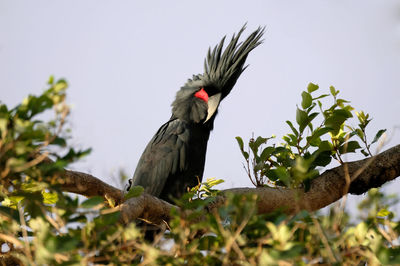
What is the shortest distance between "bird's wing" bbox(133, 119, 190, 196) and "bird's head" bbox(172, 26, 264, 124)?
232 mm

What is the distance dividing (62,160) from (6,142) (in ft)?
0.64

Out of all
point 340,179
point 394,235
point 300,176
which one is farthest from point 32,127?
point 340,179

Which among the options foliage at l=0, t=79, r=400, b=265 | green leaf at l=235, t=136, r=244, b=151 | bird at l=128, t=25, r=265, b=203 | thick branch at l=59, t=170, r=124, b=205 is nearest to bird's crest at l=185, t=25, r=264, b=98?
bird at l=128, t=25, r=265, b=203

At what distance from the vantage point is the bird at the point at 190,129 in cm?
471

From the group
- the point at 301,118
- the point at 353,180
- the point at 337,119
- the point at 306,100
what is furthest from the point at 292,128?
→ the point at 353,180

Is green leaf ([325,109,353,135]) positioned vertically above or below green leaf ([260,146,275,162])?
above

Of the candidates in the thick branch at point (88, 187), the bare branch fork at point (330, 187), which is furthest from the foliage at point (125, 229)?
the bare branch fork at point (330, 187)

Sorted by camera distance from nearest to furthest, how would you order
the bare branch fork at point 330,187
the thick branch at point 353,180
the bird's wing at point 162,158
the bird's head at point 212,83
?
the bare branch fork at point 330,187
the thick branch at point 353,180
the bird's wing at point 162,158
the bird's head at point 212,83

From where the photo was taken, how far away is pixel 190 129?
4957 millimetres

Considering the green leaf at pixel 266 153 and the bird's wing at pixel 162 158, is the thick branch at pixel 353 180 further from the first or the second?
the bird's wing at pixel 162 158

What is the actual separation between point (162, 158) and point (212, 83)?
1096mm

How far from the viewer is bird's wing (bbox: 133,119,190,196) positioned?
15.3ft

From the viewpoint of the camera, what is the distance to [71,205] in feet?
5.46

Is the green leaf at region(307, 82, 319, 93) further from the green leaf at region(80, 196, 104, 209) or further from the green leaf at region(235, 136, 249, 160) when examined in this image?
the green leaf at region(80, 196, 104, 209)
